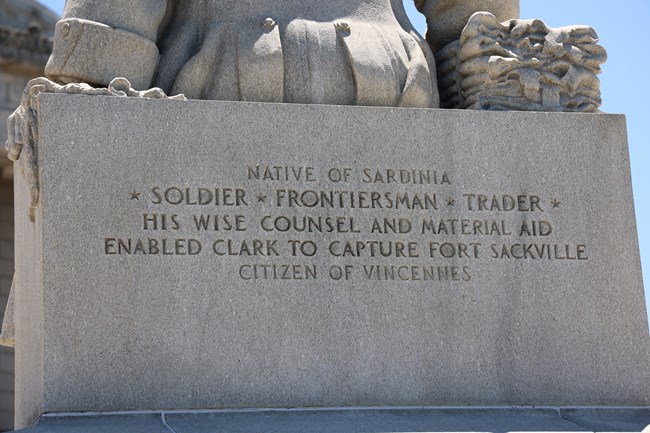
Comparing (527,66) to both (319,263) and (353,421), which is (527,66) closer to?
(319,263)

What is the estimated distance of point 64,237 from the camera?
7.46 meters

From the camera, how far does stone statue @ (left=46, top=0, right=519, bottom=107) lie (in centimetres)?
823

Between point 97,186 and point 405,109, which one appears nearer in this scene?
point 97,186

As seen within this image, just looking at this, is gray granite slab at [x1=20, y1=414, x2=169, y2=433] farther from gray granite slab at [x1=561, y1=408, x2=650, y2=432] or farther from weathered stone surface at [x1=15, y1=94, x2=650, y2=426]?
gray granite slab at [x1=561, y1=408, x2=650, y2=432]

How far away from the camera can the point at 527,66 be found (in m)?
8.81

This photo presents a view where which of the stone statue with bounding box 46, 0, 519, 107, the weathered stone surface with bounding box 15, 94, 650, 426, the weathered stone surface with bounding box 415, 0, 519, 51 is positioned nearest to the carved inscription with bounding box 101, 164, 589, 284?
the weathered stone surface with bounding box 15, 94, 650, 426

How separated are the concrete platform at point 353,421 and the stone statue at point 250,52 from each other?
6.56 ft

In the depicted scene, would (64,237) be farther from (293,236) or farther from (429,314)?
(429,314)

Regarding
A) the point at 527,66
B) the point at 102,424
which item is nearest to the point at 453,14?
the point at 527,66

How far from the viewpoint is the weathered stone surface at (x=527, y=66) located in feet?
28.6

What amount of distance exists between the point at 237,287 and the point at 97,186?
36.6 inches

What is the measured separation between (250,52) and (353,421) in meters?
2.39

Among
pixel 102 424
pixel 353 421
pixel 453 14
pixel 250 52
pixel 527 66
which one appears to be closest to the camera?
pixel 102 424

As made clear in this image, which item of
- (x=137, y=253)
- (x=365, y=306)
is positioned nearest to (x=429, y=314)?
(x=365, y=306)
